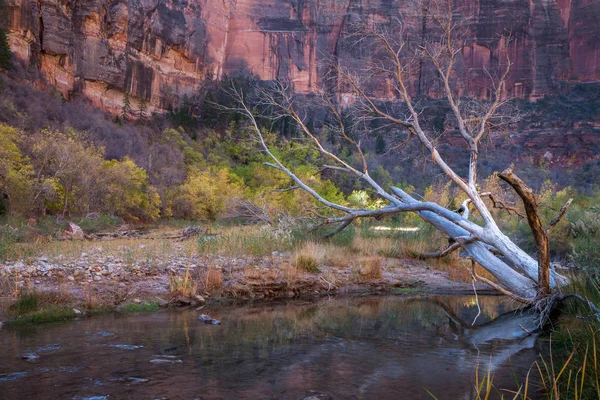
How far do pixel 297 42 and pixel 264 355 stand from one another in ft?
244

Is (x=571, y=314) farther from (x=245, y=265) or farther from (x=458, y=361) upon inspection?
(x=245, y=265)

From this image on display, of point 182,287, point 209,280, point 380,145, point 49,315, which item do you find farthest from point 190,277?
point 380,145

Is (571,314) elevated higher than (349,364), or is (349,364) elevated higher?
(571,314)

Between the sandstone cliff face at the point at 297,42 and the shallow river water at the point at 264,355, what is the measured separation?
4775 centimetres

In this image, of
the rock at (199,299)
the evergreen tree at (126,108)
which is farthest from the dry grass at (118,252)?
the evergreen tree at (126,108)

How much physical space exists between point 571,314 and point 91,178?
24.2m

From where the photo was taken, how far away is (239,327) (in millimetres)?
6965

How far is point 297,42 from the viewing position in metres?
75.4

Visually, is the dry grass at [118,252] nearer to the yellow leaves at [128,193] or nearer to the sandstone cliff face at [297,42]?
the yellow leaves at [128,193]

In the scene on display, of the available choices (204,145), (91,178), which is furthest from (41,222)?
(204,145)

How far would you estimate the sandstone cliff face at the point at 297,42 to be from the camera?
178 ft

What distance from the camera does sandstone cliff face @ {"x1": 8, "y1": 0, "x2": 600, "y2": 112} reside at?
178ft

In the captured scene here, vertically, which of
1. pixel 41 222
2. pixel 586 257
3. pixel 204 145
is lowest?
pixel 41 222

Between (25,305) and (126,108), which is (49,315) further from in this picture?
(126,108)
